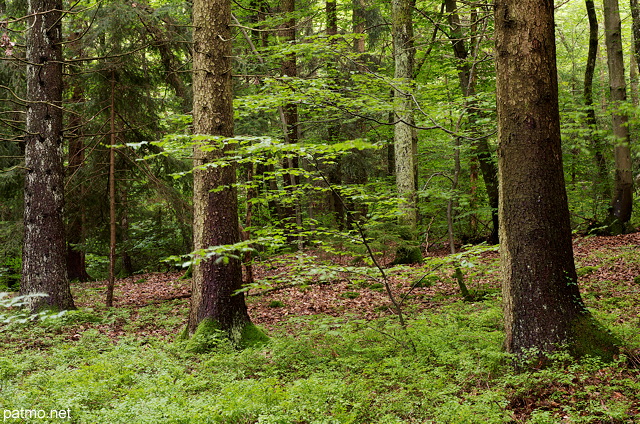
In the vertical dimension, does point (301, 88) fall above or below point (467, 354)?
above

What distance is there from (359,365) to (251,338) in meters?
1.92

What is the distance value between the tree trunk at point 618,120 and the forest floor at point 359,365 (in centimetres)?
375

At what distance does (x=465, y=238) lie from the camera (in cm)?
1491

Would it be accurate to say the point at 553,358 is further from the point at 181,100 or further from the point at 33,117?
the point at 181,100

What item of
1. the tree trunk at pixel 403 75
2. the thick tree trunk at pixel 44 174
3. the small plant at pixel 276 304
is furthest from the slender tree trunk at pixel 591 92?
the thick tree trunk at pixel 44 174

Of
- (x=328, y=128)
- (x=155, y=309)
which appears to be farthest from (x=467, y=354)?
(x=328, y=128)

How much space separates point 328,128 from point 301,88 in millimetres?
11725

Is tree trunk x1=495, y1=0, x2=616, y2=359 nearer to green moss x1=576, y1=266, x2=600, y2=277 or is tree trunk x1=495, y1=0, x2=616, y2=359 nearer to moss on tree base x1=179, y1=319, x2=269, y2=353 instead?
moss on tree base x1=179, y1=319, x2=269, y2=353

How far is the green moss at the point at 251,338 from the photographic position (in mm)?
5992

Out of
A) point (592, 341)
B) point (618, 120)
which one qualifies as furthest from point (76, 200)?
point (618, 120)

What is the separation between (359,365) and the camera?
4.82 metres

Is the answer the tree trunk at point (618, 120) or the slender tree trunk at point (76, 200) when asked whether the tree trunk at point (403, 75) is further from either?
the slender tree trunk at point (76, 200)

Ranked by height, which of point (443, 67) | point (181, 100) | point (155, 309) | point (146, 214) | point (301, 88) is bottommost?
point (155, 309)

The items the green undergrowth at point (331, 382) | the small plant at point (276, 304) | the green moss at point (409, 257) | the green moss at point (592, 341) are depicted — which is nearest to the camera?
the green undergrowth at point (331, 382)
